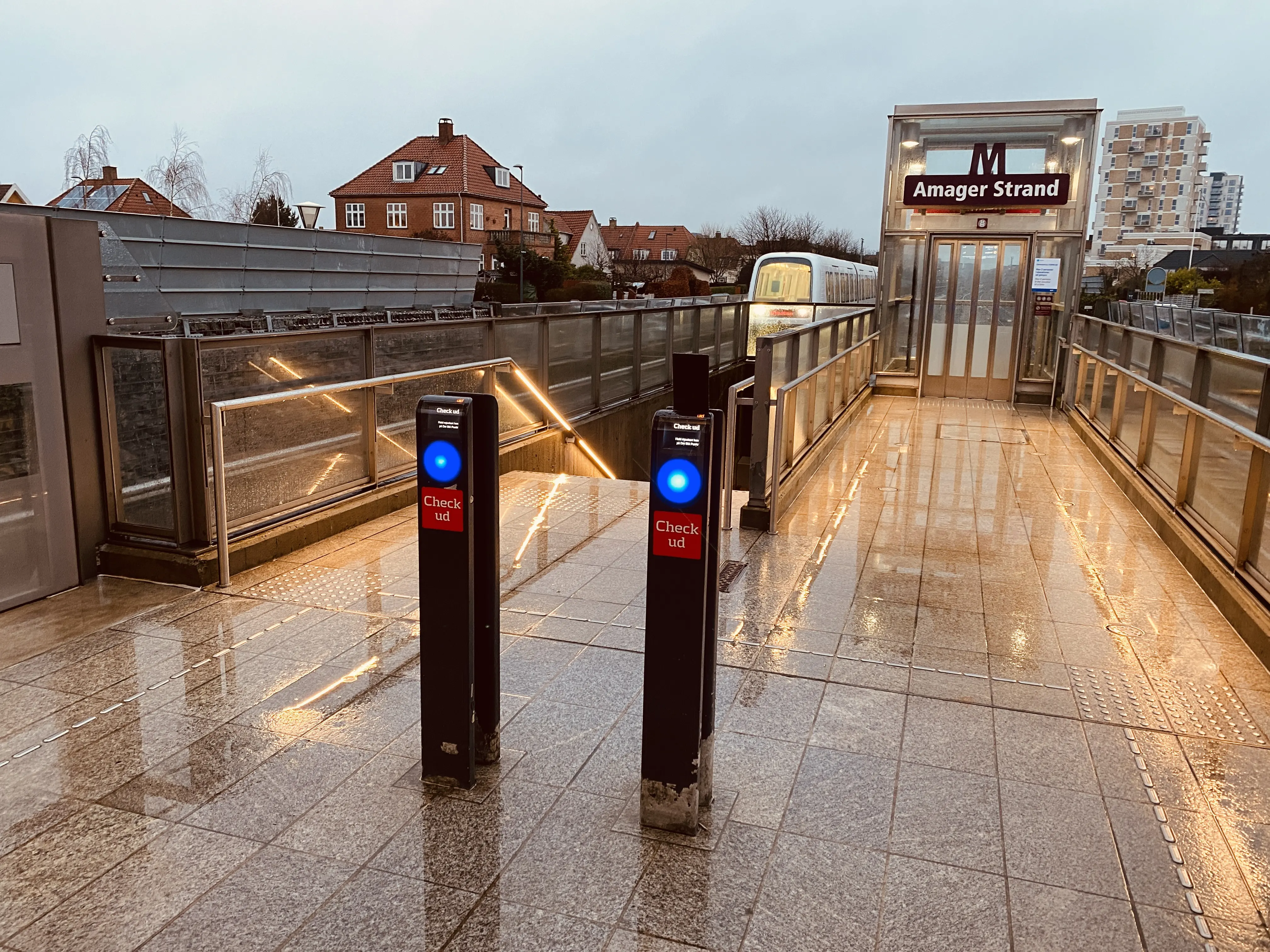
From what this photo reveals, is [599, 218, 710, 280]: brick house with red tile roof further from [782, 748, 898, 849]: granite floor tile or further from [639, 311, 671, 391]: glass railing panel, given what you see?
[782, 748, 898, 849]: granite floor tile

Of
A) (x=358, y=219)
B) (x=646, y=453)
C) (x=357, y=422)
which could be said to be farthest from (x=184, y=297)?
(x=358, y=219)

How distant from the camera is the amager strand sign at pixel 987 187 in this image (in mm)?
14375

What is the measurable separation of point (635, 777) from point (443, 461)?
4.17ft

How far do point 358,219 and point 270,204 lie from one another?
2947cm

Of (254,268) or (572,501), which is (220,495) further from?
(254,268)

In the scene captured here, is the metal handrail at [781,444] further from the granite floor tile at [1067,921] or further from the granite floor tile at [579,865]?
the granite floor tile at [1067,921]

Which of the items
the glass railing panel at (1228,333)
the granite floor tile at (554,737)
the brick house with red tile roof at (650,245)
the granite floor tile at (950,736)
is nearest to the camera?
the granite floor tile at (554,737)

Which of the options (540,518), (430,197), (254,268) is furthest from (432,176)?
(540,518)

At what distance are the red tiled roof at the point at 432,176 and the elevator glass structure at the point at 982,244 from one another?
51364 mm

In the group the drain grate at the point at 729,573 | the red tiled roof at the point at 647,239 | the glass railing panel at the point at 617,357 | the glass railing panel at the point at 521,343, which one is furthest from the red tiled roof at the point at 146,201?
the red tiled roof at the point at 647,239

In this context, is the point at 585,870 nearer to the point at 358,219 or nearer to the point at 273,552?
the point at 273,552

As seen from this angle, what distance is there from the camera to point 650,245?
353 ft

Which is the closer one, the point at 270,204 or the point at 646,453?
the point at 646,453

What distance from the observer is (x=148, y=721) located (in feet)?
12.2
